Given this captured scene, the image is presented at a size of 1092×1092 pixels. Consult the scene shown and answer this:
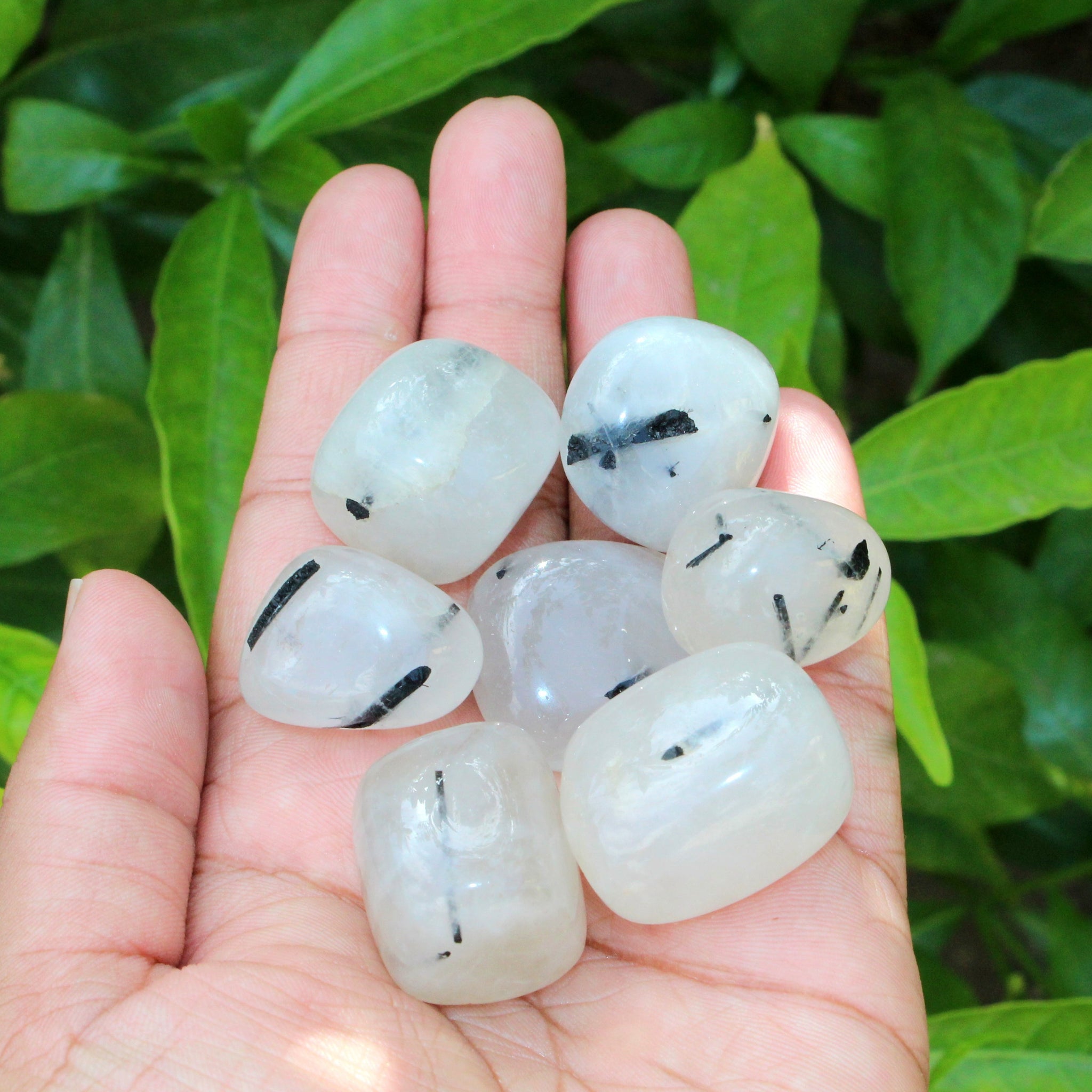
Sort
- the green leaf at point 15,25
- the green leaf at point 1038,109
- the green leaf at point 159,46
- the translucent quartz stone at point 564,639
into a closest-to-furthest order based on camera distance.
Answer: the translucent quartz stone at point 564,639
the green leaf at point 15,25
the green leaf at point 159,46
the green leaf at point 1038,109

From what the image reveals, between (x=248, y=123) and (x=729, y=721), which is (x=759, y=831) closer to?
(x=729, y=721)

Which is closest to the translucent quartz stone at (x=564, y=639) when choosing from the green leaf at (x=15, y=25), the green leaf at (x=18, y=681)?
the green leaf at (x=18, y=681)

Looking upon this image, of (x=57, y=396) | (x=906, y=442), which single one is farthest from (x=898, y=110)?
(x=57, y=396)

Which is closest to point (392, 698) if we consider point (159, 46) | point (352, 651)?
point (352, 651)

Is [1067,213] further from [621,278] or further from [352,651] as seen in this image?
[352,651]

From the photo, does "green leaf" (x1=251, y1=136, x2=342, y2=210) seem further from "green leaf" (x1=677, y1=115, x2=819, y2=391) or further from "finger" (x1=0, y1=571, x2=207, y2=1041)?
"finger" (x1=0, y1=571, x2=207, y2=1041)

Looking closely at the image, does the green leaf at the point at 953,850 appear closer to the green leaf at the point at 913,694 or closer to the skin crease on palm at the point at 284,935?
the green leaf at the point at 913,694

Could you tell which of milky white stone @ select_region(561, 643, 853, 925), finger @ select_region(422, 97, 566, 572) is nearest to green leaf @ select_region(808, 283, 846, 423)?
finger @ select_region(422, 97, 566, 572)
